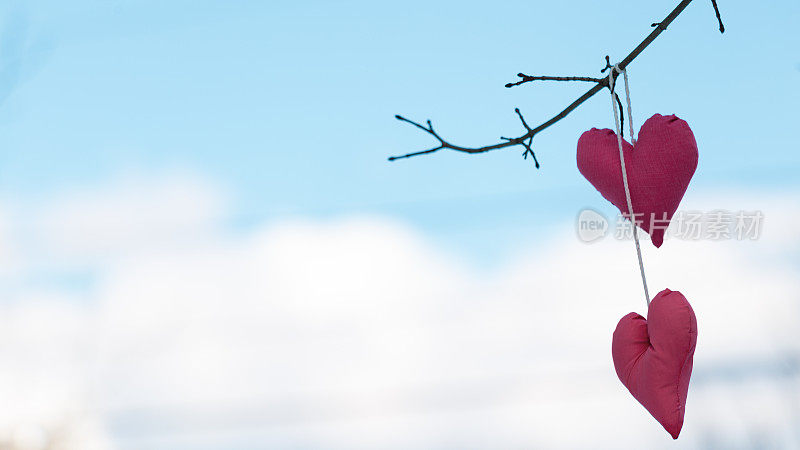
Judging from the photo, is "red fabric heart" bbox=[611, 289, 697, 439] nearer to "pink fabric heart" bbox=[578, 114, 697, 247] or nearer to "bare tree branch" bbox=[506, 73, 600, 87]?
"pink fabric heart" bbox=[578, 114, 697, 247]

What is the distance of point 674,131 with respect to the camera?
76cm

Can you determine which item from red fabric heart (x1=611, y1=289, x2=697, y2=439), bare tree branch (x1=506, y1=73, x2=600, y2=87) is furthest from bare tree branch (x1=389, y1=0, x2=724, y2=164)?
red fabric heart (x1=611, y1=289, x2=697, y2=439)

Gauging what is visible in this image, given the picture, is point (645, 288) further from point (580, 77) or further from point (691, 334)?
Result: point (580, 77)

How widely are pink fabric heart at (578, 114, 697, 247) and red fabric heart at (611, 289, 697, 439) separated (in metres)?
0.09

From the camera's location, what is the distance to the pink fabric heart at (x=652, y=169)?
76 cm

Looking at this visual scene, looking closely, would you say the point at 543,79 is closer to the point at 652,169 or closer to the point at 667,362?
the point at 652,169

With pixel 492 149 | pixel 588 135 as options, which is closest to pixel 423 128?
pixel 492 149

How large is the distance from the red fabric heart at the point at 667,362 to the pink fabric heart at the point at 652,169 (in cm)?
9

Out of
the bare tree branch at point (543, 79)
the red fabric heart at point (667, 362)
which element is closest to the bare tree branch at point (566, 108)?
the bare tree branch at point (543, 79)

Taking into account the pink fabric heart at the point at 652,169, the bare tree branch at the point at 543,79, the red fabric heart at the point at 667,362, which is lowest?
the red fabric heart at the point at 667,362

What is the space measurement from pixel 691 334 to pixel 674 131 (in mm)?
210

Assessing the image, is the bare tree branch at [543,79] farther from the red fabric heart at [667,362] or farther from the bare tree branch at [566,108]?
the red fabric heart at [667,362]

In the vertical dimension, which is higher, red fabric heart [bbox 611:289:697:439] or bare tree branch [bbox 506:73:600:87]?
bare tree branch [bbox 506:73:600:87]

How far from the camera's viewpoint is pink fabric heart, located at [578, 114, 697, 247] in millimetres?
756
